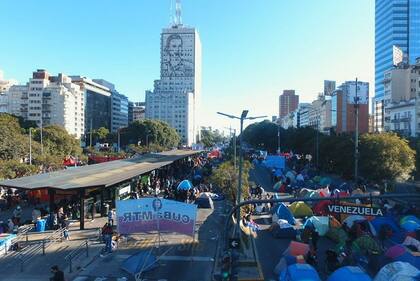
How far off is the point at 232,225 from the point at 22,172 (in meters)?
27.5

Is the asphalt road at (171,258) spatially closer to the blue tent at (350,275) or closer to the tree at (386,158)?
the blue tent at (350,275)

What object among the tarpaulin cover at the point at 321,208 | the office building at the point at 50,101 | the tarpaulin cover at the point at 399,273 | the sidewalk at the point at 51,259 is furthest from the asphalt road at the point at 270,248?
the office building at the point at 50,101

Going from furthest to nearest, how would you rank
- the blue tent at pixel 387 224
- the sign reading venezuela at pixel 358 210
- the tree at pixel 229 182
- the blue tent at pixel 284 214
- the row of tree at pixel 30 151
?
the row of tree at pixel 30 151, the tree at pixel 229 182, the blue tent at pixel 284 214, the blue tent at pixel 387 224, the sign reading venezuela at pixel 358 210

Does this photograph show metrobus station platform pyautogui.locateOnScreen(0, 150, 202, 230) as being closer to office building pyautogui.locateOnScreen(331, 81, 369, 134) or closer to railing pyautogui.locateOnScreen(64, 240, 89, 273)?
railing pyautogui.locateOnScreen(64, 240, 89, 273)

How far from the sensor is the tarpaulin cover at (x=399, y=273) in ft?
54.1

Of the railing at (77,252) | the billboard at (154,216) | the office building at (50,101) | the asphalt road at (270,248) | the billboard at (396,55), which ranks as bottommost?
the asphalt road at (270,248)

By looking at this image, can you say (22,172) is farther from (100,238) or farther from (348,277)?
(348,277)

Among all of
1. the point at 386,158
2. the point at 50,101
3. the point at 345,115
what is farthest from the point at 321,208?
the point at 50,101

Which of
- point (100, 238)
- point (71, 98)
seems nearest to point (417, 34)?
point (71, 98)

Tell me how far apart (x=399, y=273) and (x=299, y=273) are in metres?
3.46

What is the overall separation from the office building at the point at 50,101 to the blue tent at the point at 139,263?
136 metres

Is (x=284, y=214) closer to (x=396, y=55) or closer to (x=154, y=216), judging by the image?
(x=154, y=216)

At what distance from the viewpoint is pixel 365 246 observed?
75.3 feet

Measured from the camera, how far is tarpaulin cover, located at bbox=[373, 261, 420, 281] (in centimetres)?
1650
